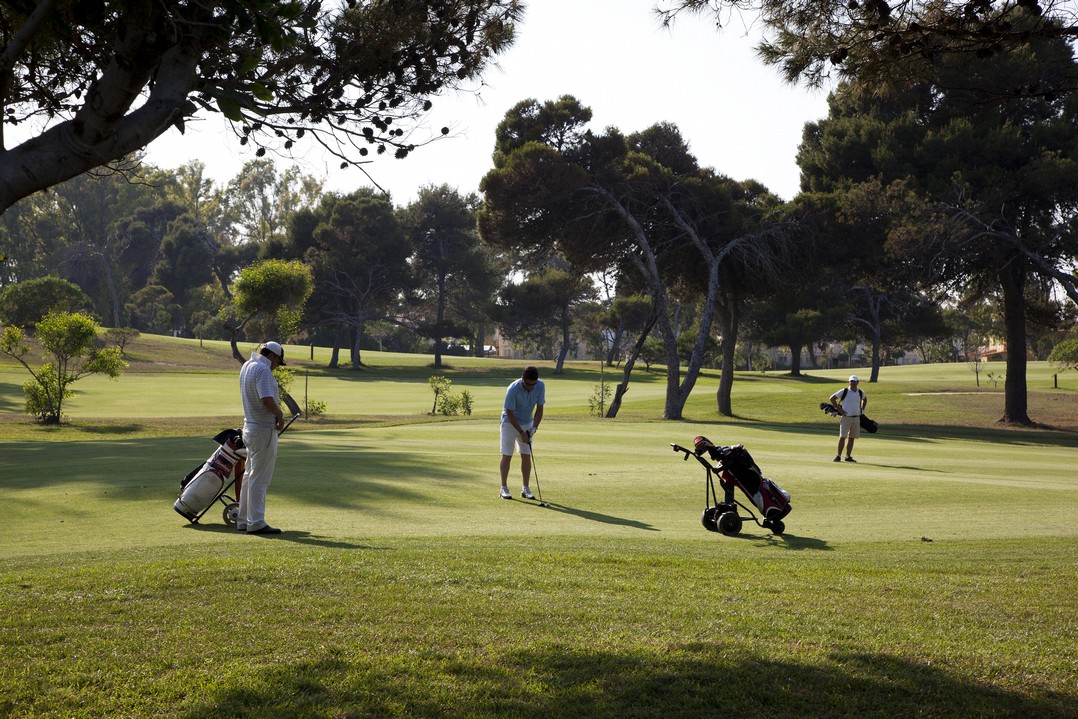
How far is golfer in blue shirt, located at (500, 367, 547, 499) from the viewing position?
46.4ft

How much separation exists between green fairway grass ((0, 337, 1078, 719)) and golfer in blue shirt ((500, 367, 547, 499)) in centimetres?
51

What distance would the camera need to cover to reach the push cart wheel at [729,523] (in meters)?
11.6

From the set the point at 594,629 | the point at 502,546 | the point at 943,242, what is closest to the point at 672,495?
the point at 502,546

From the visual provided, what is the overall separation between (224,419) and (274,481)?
23.8 meters

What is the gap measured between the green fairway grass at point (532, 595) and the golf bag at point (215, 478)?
23cm

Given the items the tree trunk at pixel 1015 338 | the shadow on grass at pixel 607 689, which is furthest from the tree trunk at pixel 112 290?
the shadow on grass at pixel 607 689

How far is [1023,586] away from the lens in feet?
27.1

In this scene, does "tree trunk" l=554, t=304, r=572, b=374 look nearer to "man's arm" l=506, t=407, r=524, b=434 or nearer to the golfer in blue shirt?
the golfer in blue shirt

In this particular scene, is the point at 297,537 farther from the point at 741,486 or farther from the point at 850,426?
the point at 850,426

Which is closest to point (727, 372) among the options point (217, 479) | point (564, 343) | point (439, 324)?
point (217, 479)

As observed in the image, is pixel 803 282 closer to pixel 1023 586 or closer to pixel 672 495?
pixel 672 495

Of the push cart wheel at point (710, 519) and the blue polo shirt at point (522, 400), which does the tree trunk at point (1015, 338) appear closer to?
the blue polo shirt at point (522, 400)

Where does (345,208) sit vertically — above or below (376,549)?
above

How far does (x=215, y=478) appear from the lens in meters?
11.0
